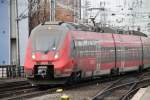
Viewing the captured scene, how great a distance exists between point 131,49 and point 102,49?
829 cm

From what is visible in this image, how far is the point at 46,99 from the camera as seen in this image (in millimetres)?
19422

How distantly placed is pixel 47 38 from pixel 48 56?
0.86m

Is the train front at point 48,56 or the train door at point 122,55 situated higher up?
the train front at point 48,56

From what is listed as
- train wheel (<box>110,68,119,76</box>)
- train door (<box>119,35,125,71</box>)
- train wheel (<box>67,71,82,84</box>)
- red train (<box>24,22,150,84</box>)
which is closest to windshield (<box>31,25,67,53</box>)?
red train (<box>24,22,150,84</box>)

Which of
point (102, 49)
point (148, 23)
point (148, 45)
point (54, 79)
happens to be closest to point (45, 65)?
point (54, 79)

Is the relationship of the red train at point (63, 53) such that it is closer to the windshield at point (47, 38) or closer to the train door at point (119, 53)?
the windshield at point (47, 38)

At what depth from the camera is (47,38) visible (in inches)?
942

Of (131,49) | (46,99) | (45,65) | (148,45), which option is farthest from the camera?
(148,45)

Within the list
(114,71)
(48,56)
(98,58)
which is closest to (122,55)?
(114,71)

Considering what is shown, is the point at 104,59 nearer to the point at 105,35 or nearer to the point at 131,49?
the point at 105,35

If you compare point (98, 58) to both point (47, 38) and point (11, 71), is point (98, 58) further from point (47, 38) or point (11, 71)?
point (11, 71)

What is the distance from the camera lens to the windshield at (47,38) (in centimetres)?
2377

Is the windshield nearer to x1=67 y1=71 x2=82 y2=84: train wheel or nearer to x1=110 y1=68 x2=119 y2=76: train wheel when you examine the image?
x1=67 y1=71 x2=82 y2=84: train wheel

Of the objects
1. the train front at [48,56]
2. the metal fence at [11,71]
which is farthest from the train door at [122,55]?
the train front at [48,56]
